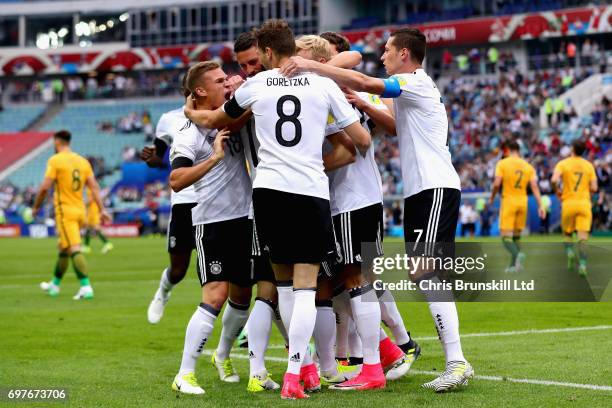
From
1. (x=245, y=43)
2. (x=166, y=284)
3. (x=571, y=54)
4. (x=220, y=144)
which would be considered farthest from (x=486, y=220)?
(x=220, y=144)

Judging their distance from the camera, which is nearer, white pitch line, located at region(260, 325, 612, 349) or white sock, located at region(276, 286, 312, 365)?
Result: white sock, located at region(276, 286, 312, 365)

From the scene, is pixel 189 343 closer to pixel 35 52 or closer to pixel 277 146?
pixel 277 146

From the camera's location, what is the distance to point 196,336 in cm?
750

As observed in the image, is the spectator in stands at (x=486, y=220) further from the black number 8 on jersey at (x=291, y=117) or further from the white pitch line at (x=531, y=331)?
the black number 8 on jersey at (x=291, y=117)

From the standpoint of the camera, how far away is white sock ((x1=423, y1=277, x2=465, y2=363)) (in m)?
7.20

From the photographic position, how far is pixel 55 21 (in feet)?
238

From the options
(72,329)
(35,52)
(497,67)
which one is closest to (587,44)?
(497,67)

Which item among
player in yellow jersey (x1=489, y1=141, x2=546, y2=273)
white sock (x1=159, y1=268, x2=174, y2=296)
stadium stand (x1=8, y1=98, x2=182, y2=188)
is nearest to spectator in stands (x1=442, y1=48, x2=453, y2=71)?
stadium stand (x1=8, y1=98, x2=182, y2=188)

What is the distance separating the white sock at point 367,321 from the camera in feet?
24.1

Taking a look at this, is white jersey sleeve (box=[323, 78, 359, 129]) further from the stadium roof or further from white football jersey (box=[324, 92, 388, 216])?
the stadium roof

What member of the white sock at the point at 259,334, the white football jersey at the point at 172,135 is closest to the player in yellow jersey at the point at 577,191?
the white football jersey at the point at 172,135

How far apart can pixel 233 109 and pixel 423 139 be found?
1.37m

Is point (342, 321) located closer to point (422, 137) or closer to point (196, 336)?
point (196, 336)

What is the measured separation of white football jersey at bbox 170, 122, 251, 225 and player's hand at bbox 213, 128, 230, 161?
23 centimetres
